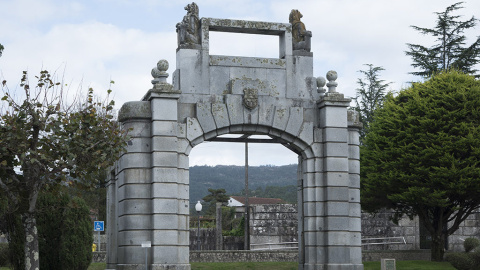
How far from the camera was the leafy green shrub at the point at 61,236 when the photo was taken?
1997 cm

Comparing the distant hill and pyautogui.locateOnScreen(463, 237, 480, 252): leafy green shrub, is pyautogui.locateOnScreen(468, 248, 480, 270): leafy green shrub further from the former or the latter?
the distant hill

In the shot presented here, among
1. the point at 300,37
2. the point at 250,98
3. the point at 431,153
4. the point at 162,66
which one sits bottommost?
the point at 431,153

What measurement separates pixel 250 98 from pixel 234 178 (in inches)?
6130

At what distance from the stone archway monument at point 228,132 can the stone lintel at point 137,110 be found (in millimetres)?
24

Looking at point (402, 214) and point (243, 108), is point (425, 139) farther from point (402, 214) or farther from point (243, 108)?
point (243, 108)

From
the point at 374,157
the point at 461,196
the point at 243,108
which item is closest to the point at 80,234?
the point at 243,108

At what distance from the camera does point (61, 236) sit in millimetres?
20172

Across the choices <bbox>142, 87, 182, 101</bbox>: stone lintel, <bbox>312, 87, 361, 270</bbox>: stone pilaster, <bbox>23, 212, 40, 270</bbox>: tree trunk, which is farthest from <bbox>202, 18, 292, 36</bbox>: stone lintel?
<bbox>23, 212, 40, 270</bbox>: tree trunk

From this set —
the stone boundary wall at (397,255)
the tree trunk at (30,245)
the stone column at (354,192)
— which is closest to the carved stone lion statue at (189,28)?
the stone column at (354,192)

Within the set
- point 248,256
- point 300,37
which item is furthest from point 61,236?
point 248,256

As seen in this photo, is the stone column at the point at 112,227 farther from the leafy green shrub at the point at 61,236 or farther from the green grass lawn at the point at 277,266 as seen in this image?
the green grass lawn at the point at 277,266

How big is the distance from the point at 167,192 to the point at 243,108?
9.40ft

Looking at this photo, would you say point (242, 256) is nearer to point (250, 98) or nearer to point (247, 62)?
point (250, 98)

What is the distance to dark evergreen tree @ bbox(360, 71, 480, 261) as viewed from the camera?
27969 millimetres
